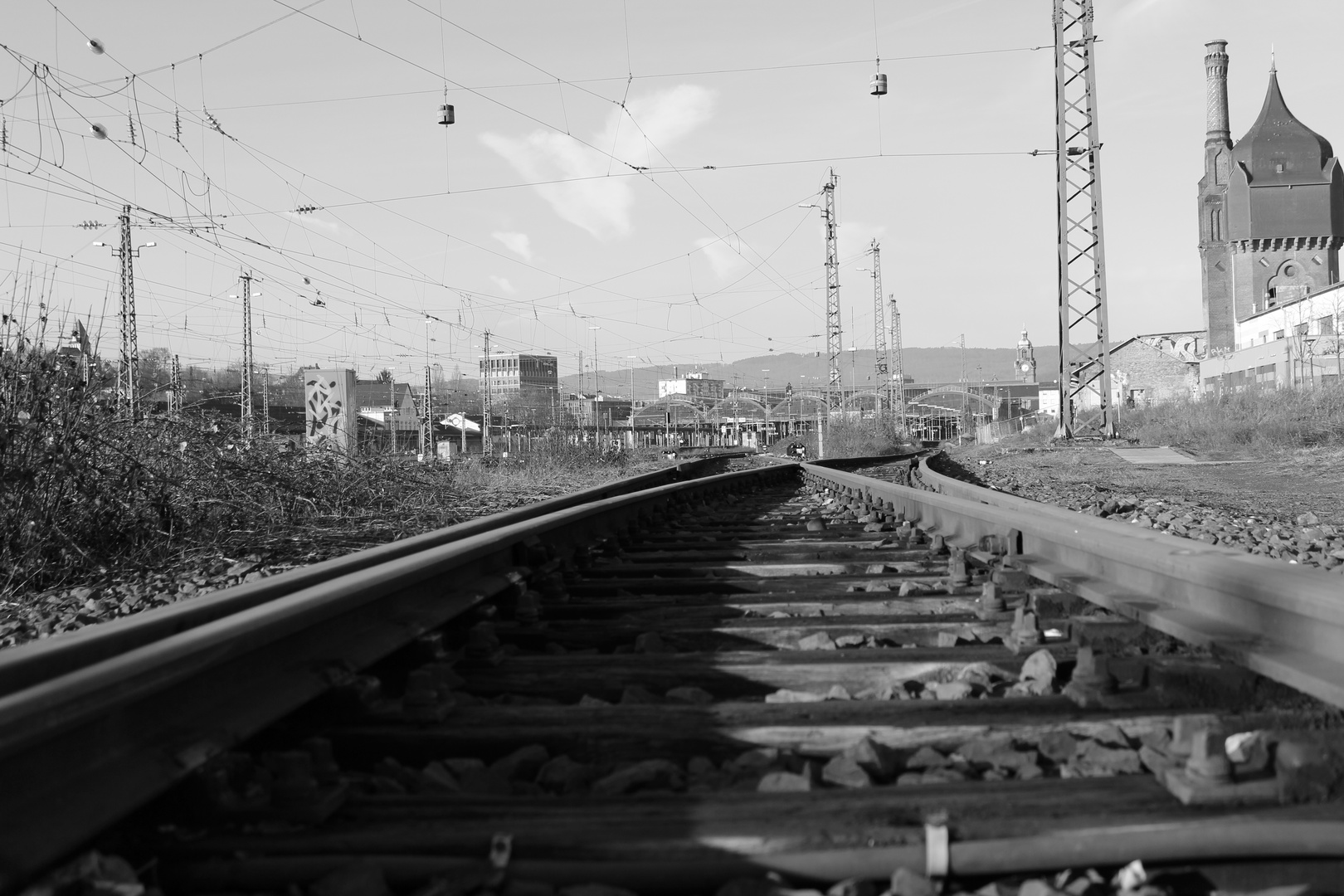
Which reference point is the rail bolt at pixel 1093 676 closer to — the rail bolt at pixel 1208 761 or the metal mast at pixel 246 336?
the rail bolt at pixel 1208 761

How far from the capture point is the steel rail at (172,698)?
1.63 metres

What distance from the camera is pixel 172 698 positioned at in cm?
207

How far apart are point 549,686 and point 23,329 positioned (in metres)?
5.05

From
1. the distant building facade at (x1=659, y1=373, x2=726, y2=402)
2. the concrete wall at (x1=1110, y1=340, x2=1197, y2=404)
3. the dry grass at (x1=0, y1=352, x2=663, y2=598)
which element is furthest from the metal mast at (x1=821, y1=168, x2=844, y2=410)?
the distant building facade at (x1=659, y1=373, x2=726, y2=402)

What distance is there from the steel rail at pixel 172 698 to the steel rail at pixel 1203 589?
208 cm

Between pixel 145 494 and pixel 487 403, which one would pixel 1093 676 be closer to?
pixel 145 494

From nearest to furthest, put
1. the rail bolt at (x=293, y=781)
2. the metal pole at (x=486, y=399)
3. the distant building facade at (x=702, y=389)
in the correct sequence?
the rail bolt at (x=293, y=781), the metal pole at (x=486, y=399), the distant building facade at (x=702, y=389)

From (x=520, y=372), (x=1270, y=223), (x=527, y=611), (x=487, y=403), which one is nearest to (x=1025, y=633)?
(x=527, y=611)

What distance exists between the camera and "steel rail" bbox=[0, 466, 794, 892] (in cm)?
163

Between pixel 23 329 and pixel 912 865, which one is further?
pixel 23 329

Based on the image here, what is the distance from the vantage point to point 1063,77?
26.3 m

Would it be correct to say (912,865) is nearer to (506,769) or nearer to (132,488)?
(506,769)

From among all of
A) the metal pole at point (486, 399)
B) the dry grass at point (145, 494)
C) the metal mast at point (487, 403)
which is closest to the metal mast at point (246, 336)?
the metal mast at point (487, 403)

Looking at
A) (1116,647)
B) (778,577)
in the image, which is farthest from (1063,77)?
(1116,647)
